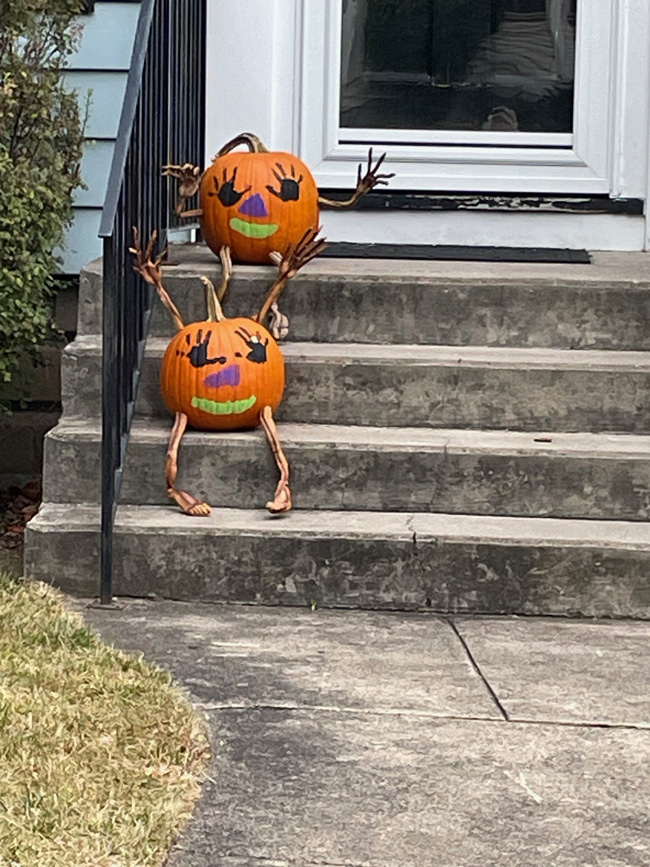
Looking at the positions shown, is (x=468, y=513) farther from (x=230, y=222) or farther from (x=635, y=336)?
(x=230, y=222)

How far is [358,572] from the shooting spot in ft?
12.4

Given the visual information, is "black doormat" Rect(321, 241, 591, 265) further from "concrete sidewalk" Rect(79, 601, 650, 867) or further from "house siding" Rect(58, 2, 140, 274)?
"concrete sidewalk" Rect(79, 601, 650, 867)

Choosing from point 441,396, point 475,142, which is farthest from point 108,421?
point 475,142

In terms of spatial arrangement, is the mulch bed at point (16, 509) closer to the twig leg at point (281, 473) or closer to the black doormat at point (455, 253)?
the twig leg at point (281, 473)

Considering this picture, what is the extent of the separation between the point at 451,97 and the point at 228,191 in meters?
1.30

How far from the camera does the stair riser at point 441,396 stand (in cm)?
426

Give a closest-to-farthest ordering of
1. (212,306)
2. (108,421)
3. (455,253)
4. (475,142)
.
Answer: (108,421) < (212,306) < (455,253) < (475,142)

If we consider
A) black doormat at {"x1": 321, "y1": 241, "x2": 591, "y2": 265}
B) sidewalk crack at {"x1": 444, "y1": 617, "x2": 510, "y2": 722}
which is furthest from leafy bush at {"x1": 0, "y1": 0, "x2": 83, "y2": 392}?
sidewalk crack at {"x1": 444, "y1": 617, "x2": 510, "y2": 722}

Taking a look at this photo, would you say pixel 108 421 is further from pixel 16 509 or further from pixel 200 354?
pixel 16 509

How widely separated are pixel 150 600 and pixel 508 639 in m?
0.99

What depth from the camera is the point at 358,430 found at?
424cm

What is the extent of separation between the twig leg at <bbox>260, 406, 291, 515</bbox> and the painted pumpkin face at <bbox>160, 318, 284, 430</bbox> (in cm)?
9

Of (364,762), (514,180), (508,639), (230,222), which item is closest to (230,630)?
(508,639)

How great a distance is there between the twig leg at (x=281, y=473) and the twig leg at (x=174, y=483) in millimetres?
195
